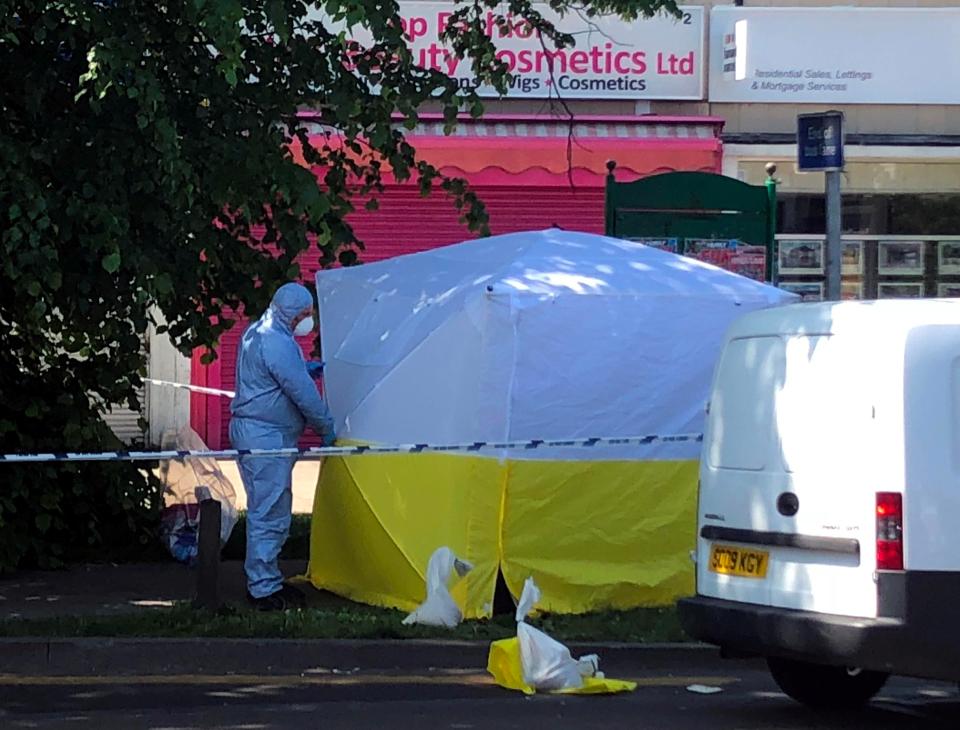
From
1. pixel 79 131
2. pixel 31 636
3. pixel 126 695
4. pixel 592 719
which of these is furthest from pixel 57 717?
pixel 79 131

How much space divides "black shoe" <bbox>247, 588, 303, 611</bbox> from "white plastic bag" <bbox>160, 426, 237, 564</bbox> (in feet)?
4.85

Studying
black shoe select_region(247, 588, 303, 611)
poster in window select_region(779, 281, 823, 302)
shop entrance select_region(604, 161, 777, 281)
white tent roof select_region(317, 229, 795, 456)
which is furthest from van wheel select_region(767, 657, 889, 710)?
poster in window select_region(779, 281, 823, 302)

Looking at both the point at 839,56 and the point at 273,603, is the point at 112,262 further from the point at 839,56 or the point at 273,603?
the point at 839,56

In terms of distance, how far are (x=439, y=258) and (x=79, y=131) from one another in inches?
95.4

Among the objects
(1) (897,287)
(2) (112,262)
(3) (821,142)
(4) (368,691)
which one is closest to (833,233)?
(3) (821,142)

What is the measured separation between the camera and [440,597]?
831cm

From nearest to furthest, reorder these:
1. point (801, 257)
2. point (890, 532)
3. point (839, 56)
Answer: point (890, 532)
point (839, 56)
point (801, 257)

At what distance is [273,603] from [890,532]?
14.1ft

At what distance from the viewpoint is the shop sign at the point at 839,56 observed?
52.7 feet

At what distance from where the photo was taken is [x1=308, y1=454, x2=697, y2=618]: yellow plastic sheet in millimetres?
8594

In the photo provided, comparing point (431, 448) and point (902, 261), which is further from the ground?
point (902, 261)

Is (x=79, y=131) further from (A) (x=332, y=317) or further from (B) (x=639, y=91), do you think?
(B) (x=639, y=91)

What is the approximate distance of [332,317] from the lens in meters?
10.1

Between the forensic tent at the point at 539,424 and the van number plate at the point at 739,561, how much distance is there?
80.4 inches
